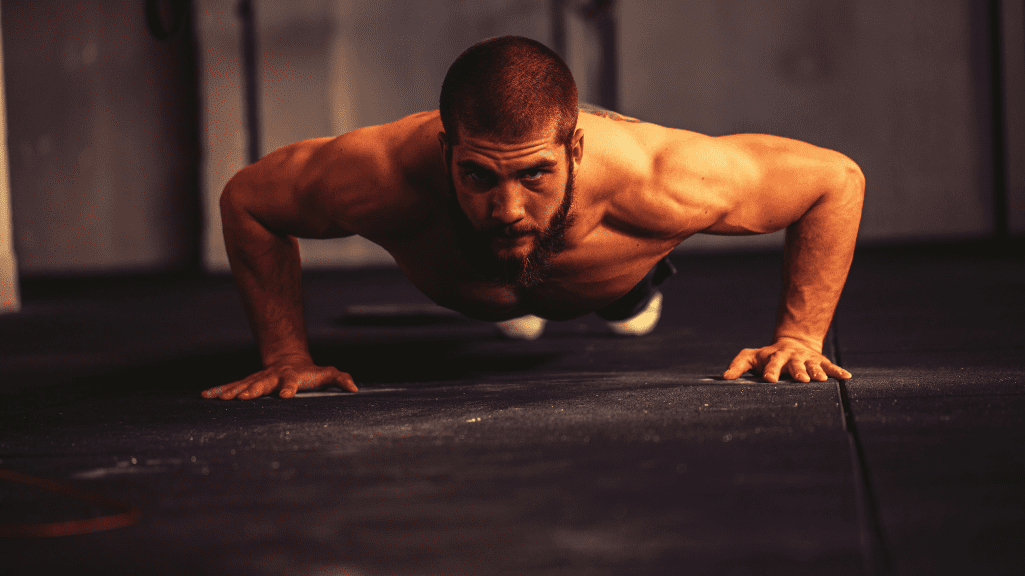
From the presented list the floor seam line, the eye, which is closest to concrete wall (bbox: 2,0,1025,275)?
the eye

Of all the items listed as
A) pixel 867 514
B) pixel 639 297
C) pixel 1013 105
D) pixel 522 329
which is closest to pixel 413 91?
pixel 522 329

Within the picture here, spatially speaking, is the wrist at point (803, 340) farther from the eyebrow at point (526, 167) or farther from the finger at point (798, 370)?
the eyebrow at point (526, 167)

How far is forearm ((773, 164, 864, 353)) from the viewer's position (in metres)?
2.02

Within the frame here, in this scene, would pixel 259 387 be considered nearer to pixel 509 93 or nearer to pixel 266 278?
pixel 266 278

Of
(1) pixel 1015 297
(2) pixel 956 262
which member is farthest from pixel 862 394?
(2) pixel 956 262

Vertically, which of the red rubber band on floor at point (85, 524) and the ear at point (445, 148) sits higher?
the ear at point (445, 148)

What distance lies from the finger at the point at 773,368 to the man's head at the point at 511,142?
0.59m

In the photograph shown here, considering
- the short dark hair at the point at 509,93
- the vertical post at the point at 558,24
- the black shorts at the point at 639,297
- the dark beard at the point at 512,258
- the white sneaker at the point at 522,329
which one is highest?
the vertical post at the point at 558,24

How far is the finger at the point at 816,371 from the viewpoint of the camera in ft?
6.17

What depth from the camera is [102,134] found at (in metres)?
6.58

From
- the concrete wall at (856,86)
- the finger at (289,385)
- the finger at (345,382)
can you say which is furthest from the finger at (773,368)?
the concrete wall at (856,86)

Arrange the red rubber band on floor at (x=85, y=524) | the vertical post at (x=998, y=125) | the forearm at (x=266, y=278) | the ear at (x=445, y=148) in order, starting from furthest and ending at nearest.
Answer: the vertical post at (x=998, y=125) → the forearm at (x=266, y=278) → the ear at (x=445, y=148) → the red rubber band on floor at (x=85, y=524)

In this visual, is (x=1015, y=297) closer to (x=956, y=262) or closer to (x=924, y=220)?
(x=956, y=262)

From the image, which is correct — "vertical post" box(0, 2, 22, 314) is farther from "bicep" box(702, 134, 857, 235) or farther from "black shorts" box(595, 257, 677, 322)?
"bicep" box(702, 134, 857, 235)
